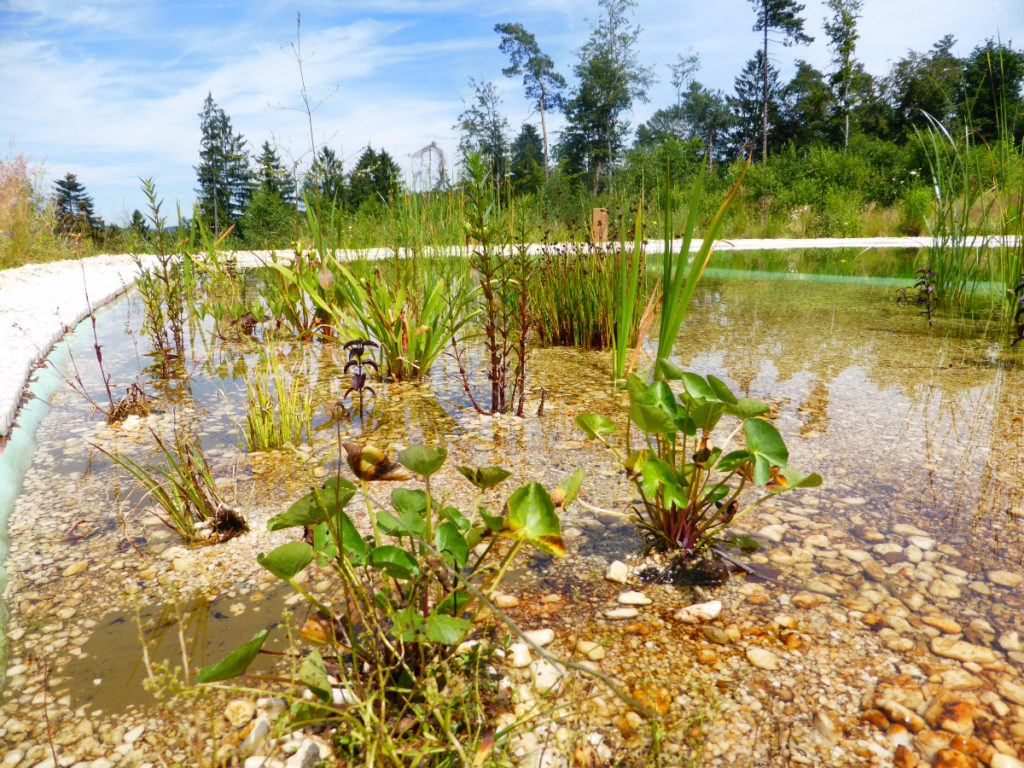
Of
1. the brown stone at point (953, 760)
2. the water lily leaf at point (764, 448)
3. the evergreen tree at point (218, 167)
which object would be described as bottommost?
the brown stone at point (953, 760)

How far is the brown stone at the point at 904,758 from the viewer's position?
0.84 meters

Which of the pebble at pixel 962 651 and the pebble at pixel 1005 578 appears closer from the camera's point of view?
the pebble at pixel 962 651

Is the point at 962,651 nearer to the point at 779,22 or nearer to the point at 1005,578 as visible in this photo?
the point at 1005,578

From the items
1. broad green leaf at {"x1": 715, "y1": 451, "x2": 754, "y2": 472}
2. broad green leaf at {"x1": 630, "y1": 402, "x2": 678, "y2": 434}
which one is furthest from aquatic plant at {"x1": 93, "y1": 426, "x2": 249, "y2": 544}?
broad green leaf at {"x1": 715, "y1": 451, "x2": 754, "y2": 472}

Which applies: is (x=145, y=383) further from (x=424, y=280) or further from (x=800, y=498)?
(x=800, y=498)

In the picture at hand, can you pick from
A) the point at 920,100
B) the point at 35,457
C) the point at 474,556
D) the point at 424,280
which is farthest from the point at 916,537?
the point at 920,100

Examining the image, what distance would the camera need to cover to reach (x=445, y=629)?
2.77 ft

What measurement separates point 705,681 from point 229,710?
2.55 feet

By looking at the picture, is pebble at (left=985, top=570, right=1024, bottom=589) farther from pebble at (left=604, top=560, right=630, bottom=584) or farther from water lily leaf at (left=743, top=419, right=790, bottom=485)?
pebble at (left=604, top=560, right=630, bottom=584)

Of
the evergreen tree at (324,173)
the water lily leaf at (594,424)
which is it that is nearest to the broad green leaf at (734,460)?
the water lily leaf at (594,424)

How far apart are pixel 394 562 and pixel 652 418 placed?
1.97 feet

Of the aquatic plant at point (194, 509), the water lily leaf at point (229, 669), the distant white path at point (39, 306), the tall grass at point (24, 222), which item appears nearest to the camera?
the water lily leaf at point (229, 669)

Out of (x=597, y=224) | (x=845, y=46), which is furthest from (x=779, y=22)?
(x=597, y=224)

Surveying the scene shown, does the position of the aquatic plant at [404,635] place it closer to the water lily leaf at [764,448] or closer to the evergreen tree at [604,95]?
the water lily leaf at [764,448]
